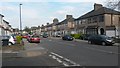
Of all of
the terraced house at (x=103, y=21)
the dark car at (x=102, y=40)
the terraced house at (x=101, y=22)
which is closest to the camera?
the dark car at (x=102, y=40)

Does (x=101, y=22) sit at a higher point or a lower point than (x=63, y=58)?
higher

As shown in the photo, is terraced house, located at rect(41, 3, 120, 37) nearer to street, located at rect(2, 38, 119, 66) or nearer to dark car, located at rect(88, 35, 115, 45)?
dark car, located at rect(88, 35, 115, 45)

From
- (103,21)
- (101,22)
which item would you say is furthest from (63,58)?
(101,22)

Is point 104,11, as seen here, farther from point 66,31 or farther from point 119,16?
point 66,31

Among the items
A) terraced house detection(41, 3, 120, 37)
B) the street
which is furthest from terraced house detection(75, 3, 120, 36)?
the street

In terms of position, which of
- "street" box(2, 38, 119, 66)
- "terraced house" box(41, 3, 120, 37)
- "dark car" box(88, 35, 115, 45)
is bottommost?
"street" box(2, 38, 119, 66)

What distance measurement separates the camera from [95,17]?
204ft

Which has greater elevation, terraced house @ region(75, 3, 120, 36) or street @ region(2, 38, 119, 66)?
terraced house @ region(75, 3, 120, 36)

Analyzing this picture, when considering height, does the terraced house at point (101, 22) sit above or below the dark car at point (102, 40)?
above

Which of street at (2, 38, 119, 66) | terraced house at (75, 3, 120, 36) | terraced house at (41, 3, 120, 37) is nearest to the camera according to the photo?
street at (2, 38, 119, 66)

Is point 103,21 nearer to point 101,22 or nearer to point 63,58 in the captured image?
point 101,22

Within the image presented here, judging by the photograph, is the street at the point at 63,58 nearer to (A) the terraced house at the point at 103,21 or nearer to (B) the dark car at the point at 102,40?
(B) the dark car at the point at 102,40

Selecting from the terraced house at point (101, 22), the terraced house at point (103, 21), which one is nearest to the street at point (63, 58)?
the terraced house at point (103, 21)

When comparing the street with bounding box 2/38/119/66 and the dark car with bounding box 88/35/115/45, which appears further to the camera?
the dark car with bounding box 88/35/115/45
